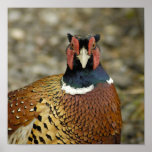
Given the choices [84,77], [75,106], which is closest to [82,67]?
[84,77]

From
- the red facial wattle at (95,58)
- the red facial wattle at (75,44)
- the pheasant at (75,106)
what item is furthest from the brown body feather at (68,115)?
the red facial wattle at (75,44)

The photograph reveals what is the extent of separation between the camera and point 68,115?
191 cm

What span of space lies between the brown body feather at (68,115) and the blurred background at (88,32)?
6.6 inches

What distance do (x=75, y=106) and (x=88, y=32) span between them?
1.76 feet

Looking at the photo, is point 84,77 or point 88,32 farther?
point 88,32

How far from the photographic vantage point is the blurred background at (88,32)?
210cm

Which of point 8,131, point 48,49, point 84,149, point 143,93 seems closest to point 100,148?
point 84,149

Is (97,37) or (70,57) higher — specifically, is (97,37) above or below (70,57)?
above

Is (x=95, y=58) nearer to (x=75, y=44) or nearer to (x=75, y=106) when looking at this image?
(x=75, y=44)

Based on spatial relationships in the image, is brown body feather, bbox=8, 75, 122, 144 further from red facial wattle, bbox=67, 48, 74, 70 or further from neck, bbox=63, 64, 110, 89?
red facial wattle, bbox=67, 48, 74, 70

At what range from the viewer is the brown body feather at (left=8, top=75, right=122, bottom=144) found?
1.90 meters

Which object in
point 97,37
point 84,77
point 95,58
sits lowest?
point 84,77

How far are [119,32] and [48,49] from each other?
519 millimetres

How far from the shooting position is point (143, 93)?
2121mm
